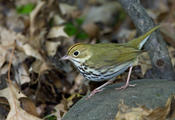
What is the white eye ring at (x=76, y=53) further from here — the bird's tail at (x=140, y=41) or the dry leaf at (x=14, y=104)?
the dry leaf at (x=14, y=104)

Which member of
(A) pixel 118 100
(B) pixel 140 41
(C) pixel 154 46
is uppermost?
(B) pixel 140 41

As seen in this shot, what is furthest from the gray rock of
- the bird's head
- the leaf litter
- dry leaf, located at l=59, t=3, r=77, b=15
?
dry leaf, located at l=59, t=3, r=77, b=15

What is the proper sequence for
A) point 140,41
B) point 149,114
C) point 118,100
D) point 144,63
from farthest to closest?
point 144,63 < point 140,41 < point 118,100 < point 149,114

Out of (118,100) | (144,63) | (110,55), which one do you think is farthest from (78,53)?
(144,63)

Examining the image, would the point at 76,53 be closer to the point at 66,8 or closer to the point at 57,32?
the point at 57,32

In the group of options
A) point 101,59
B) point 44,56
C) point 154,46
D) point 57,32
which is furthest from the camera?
Answer: point 57,32

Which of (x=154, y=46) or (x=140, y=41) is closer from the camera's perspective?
(x=140, y=41)

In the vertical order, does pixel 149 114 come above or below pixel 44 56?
below

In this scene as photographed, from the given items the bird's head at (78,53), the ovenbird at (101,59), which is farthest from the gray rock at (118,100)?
the bird's head at (78,53)
